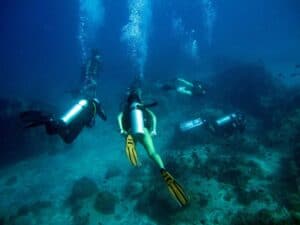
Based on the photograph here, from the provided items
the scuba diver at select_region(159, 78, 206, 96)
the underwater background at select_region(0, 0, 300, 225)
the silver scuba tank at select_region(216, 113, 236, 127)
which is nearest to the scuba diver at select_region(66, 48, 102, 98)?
the underwater background at select_region(0, 0, 300, 225)

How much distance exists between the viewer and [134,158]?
5.37m

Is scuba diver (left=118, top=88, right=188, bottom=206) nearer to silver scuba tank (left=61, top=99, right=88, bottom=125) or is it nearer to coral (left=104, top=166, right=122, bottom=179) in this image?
silver scuba tank (left=61, top=99, right=88, bottom=125)

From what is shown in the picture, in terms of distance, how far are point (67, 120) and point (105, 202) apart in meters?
5.39

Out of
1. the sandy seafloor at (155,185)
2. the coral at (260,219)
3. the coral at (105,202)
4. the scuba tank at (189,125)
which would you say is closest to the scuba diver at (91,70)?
the sandy seafloor at (155,185)

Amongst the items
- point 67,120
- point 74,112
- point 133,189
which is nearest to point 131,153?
point 67,120

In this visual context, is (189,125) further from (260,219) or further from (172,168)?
(260,219)

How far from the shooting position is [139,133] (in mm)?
5996

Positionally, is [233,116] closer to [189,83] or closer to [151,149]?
[189,83]

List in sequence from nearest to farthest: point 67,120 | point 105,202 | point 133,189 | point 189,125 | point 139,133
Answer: point 139,133
point 67,120
point 105,202
point 133,189
point 189,125

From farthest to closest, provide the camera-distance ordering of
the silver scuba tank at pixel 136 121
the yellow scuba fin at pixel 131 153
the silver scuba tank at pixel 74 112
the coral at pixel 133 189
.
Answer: the coral at pixel 133 189, the silver scuba tank at pixel 74 112, the silver scuba tank at pixel 136 121, the yellow scuba fin at pixel 131 153

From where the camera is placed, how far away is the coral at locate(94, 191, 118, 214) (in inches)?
422

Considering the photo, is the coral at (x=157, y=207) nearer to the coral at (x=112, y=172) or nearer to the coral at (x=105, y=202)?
the coral at (x=105, y=202)

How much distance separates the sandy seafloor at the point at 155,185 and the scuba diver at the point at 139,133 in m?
4.03

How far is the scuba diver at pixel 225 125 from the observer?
476 inches
